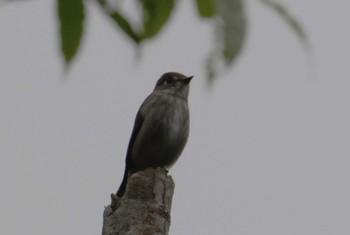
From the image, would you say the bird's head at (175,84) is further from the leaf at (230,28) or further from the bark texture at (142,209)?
the leaf at (230,28)

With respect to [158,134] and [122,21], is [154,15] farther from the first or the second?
[158,134]

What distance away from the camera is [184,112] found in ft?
24.1

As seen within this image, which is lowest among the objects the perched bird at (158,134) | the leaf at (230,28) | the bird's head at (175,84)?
the leaf at (230,28)

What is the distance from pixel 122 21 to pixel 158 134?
20.0 feet

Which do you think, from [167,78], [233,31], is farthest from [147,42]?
[167,78]

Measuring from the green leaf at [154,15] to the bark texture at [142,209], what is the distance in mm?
1593

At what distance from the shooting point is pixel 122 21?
3.08 feet

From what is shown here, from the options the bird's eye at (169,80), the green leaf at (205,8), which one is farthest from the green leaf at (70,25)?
the bird's eye at (169,80)

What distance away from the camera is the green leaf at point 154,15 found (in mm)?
907

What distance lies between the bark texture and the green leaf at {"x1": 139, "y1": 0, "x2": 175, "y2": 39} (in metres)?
1.59

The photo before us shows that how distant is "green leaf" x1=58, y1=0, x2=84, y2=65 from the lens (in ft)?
2.93

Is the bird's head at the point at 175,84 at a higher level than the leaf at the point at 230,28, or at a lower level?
higher

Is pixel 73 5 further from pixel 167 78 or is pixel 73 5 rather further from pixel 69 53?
pixel 167 78

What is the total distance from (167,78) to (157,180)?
5191 mm
